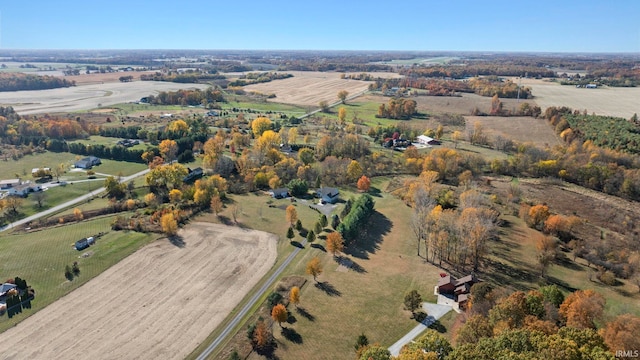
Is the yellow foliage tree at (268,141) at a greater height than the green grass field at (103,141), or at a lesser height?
greater

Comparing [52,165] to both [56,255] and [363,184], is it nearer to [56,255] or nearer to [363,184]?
[56,255]

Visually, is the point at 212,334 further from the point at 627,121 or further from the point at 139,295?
the point at 627,121

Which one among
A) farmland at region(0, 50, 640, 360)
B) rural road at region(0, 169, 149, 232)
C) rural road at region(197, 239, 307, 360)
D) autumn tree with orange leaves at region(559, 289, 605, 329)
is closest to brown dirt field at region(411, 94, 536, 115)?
farmland at region(0, 50, 640, 360)

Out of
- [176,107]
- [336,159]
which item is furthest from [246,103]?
[336,159]

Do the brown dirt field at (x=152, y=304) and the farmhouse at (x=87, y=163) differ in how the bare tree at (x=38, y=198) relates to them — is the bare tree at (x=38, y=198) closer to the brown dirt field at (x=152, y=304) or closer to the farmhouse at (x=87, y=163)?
the farmhouse at (x=87, y=163)

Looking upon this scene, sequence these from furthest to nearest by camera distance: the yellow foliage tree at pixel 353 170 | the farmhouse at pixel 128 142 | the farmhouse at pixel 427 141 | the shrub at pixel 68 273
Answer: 1. the farmhouse at pixel 427 141
2. the farmhouse at pixel 128 142
3. the yellow foliage tree at pixel 353 170
4. the shrub at pixel 68 273

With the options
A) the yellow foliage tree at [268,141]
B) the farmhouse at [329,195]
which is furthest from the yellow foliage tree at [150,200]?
the farmhouse at [329,195]

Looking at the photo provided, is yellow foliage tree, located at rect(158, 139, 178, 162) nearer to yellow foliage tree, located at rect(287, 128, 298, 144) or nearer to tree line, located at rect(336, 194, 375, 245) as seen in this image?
yellow foliage tree, located at rect(287, 128, 298, 144)
